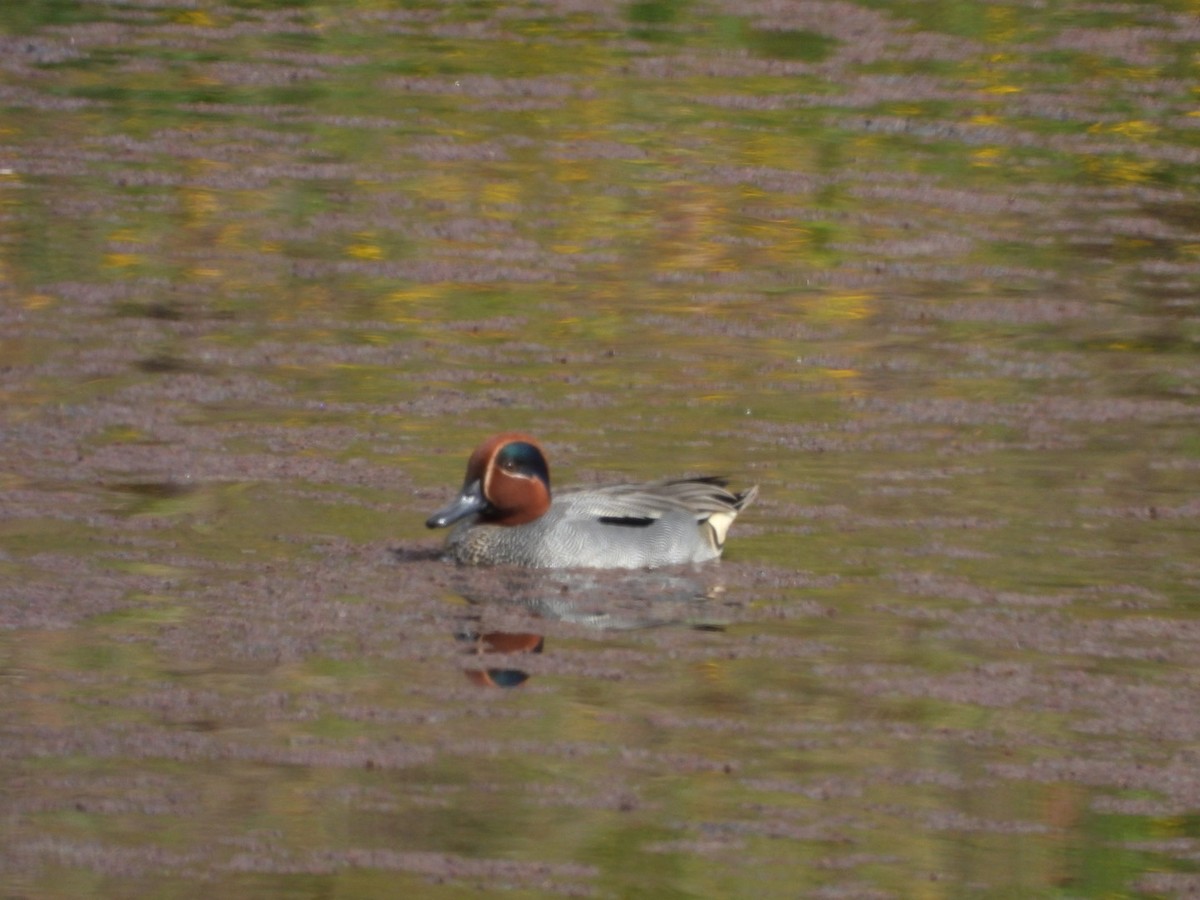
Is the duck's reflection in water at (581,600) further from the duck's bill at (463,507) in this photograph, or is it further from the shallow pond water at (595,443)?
the duck's bill at (463,507)

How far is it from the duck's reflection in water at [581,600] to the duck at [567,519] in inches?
2.2

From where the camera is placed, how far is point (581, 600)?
7.91m

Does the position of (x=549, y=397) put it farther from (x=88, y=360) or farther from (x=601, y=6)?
(x=601, y=6)

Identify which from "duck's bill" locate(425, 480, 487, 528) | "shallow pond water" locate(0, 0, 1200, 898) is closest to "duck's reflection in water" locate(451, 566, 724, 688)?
"shallow pond water" locate(0, 0, 1200, 898)

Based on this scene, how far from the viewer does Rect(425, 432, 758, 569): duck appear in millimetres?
8203

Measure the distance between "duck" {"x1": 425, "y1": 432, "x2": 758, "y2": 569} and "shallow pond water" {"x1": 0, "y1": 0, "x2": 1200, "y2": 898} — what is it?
0.36 feet

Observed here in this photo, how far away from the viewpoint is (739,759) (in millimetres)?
6547

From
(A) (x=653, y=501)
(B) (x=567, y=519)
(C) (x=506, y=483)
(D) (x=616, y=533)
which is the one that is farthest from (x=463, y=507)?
(A) (x=653, y=501)

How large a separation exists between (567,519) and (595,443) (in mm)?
1168

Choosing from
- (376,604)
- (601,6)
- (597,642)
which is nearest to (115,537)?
(376,604)

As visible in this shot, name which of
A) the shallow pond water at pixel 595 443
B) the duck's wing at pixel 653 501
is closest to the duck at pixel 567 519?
the duck's wing at pixel 653 501

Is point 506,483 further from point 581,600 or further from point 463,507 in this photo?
point 581,600

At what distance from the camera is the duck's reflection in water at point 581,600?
7453mm

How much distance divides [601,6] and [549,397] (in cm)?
767
